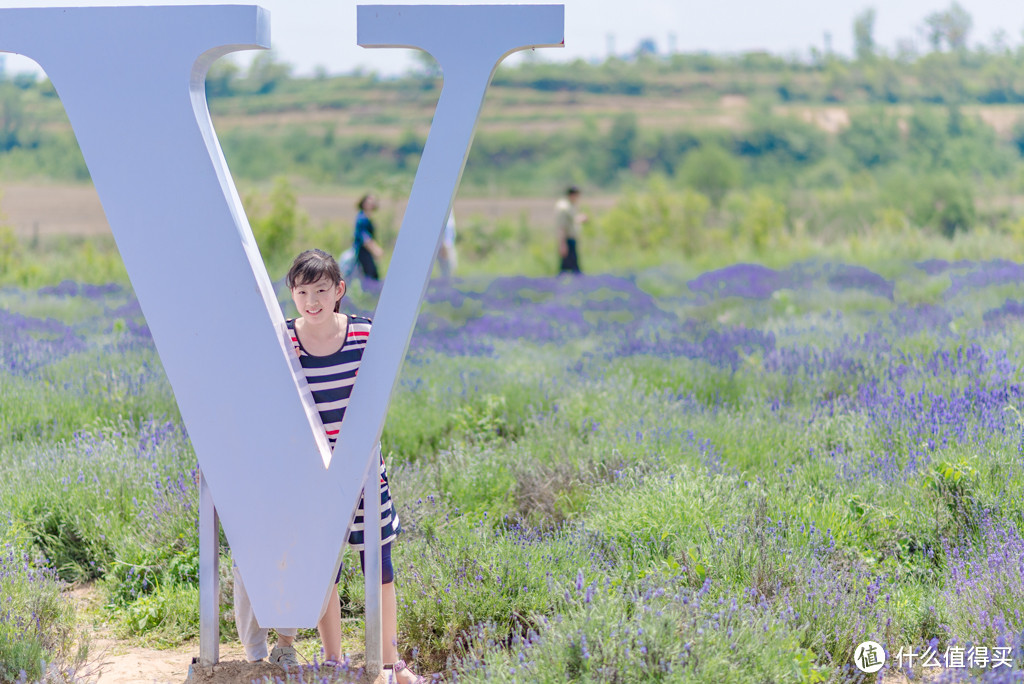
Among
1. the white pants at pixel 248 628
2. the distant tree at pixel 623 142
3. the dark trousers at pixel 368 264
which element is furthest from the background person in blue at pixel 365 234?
the distant tree at pixel 623 142

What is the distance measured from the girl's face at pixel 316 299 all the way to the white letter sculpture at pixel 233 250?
12cm

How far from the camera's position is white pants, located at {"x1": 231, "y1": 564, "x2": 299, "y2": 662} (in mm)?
2777

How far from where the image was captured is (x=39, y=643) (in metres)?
2.70

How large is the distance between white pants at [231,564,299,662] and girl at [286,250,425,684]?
0.69ft

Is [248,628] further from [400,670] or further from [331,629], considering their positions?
[400,670]

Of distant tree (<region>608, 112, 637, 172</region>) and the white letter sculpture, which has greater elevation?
the white letter sculpture

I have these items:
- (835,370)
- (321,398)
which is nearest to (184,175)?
(321,398)

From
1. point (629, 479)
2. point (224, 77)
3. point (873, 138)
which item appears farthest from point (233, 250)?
point (224, 77)

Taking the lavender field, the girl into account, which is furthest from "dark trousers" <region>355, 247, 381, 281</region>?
the girl

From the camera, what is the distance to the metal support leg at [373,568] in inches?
103

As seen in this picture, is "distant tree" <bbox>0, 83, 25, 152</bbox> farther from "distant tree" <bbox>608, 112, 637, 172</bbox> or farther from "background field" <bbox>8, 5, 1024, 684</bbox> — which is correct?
"distant tree" <bbox>608, 112, 637, 172</bbox>

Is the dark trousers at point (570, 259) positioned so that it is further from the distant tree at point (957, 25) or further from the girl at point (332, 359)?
the distant tree at point (957, 25)

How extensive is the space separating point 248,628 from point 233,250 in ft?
3.97

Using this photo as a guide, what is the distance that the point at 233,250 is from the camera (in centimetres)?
251
